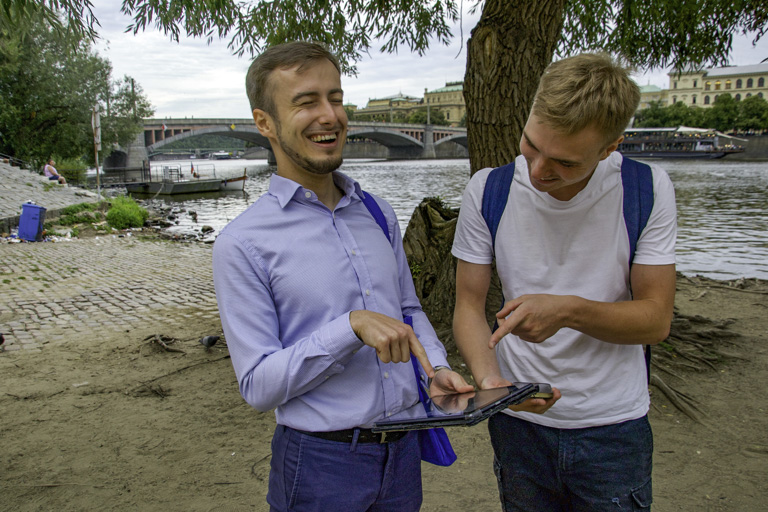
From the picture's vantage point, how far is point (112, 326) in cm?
616

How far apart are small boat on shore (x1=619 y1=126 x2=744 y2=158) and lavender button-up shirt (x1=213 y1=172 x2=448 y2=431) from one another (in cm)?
5334

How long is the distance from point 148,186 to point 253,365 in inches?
1294

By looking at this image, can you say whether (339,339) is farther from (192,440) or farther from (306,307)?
(192,440)

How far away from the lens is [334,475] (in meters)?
1.48

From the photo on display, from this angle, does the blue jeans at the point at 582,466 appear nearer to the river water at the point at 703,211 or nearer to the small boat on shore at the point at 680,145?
the river water at the point at 703,211

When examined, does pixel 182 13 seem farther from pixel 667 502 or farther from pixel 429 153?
pixel 429 153

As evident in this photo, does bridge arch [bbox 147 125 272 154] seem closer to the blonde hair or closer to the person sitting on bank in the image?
the person sitting on bank

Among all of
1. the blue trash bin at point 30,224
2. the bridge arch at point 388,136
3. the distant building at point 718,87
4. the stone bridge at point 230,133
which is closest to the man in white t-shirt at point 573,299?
→ the blue trash bin at point 30,224

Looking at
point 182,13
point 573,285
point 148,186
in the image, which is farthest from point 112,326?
point 148,186

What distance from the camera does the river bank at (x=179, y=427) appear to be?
302 centimetres

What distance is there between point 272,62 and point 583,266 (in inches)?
38.3

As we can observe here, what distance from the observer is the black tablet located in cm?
121

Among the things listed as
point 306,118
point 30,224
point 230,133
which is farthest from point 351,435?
point 230,133

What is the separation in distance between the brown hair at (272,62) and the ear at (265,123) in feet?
0.04
